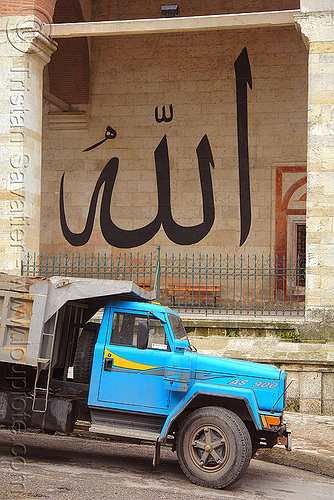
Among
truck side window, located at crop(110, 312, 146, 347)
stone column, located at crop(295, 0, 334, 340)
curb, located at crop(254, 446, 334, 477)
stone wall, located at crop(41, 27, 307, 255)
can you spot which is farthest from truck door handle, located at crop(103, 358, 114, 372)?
stone wall, located at crop(41, 27, 307, 255)

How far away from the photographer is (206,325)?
10.6 meters

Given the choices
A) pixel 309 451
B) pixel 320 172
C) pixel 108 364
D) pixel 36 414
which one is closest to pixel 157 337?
pixel 108 364

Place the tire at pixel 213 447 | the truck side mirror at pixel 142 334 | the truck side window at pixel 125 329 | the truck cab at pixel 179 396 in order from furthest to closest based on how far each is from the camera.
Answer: the truck side window at pixel 125 329
the truck side mirror at pixel 142 334
the truck cab at pixel 179 396
the tire at pixel 213 447

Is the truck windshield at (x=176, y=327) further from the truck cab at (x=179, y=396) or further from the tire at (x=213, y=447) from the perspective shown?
the tire at (x=213, y=447)

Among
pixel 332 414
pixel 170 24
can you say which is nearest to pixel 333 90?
pixel 170 24

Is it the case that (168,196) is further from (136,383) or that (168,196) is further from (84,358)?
(136,383)

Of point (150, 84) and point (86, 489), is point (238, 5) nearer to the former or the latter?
point (150, 84)

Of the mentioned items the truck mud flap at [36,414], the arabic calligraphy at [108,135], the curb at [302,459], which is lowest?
the curb at [302,459]

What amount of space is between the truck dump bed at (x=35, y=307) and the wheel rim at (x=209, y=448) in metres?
1.49

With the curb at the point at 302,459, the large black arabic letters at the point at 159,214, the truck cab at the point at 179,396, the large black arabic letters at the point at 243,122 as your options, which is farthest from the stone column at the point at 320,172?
the large black arabic letters at the point at 159,214

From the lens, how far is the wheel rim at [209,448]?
569 centimetres

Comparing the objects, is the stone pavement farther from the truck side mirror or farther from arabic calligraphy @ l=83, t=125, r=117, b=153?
arabic calligraphy @ l=83, t=125, r=117, b=153

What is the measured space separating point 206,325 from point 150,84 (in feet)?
26.9

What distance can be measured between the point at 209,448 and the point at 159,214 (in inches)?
430
